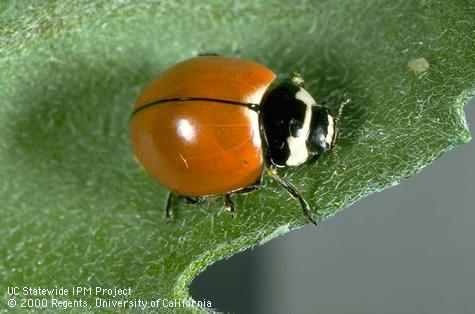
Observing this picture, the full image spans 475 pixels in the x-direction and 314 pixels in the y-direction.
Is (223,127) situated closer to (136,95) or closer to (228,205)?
(228,205)

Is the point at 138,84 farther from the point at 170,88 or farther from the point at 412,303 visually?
the point at 412,303

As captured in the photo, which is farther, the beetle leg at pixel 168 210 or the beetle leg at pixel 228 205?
the beetle leg at pixel 168 210

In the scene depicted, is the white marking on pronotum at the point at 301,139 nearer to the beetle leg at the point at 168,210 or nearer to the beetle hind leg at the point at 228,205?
the beetle hind leg at the point at 228,205

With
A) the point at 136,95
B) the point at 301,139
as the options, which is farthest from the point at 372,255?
the point at 136,95

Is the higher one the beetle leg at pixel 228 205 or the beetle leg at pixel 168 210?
the beetle leg at pixel 168 210

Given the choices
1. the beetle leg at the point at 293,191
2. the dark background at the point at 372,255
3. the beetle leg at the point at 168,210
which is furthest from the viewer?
the dark background at the point at 372,255

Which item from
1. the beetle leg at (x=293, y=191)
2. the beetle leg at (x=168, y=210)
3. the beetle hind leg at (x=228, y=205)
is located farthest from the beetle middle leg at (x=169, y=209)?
the beetle leg at (x=293, y=191)

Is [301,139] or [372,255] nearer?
[301,139]

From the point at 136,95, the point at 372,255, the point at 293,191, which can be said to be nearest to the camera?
the point at 293,191
